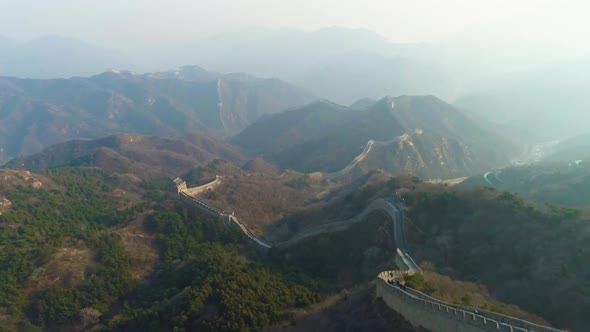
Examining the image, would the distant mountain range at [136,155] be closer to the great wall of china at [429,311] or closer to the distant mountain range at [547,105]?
the great wall of china at [429,311]

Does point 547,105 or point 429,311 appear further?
point 547,105

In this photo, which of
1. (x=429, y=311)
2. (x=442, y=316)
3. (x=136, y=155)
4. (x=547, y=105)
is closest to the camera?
(x=442, y=316)

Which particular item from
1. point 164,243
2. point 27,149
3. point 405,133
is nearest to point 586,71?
point 405,133

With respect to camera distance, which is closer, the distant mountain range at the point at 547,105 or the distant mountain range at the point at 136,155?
the distant mountain range at the point at 136,155

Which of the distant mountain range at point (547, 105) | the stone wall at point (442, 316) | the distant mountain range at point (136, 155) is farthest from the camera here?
the distant mountain range at point (547, 105)

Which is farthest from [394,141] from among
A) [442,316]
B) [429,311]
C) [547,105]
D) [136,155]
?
[547,105]

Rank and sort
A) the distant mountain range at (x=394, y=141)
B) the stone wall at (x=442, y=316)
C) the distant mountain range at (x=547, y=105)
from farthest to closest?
the distant mountain range at (x=547, y=105) → the distant mountain range at (x=394, y=141) → the stone wall at (x=442, y=316)

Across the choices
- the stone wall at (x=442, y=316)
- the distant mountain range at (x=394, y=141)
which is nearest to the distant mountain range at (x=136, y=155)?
the distant mountain range at (x=394, y=141)

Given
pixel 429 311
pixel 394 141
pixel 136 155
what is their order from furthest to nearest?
pixel 136 155 → pixel 394 141 → pixel 429 311

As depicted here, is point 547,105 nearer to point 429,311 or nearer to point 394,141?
point 394,141

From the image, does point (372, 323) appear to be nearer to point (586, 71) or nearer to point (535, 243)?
point (535, 243)
